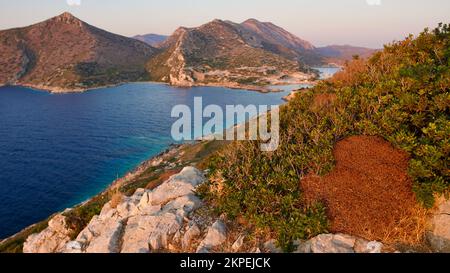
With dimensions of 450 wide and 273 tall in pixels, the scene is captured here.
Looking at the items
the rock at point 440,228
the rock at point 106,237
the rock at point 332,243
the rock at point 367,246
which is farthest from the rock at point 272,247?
the rock at point 106,237

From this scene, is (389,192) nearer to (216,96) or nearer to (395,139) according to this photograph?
(395,139)

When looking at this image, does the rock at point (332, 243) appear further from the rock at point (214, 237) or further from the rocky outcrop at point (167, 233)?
the rock at point (214, 237)

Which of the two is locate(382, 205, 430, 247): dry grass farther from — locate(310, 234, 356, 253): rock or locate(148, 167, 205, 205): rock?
locate(148, 167, 205, 205): rock

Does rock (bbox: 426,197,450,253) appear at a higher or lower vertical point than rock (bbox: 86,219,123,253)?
higher

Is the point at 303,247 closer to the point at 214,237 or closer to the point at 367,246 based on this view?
the point at 367,246

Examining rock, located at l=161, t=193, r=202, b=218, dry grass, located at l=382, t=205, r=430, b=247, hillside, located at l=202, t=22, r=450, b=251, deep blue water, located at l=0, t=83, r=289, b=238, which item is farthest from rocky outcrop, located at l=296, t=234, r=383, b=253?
deep blue water, located at l=0, t=83, r=289, b=238
